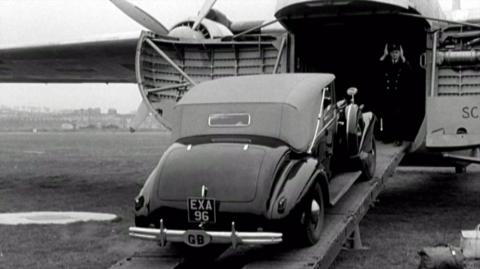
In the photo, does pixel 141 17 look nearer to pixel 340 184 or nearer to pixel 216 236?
pixel 340 184

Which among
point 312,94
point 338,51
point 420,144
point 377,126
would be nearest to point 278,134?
point 312,94

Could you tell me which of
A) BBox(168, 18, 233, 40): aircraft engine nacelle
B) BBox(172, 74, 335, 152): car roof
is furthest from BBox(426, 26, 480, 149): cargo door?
BBox(168, 18, 233, 40): aircraft engine nacelle

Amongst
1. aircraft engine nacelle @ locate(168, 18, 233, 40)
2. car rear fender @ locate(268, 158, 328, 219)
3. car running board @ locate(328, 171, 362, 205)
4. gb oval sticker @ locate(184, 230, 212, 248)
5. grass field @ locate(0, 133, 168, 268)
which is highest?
aircraft engine nacelle @ locate(168, 18, 233, 40)

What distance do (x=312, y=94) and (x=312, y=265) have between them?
2.14m

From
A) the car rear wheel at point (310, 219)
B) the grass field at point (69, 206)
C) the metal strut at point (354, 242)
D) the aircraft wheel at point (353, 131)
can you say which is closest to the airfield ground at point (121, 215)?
the grass field at point (69, 206)

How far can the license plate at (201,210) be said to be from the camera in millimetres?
6227

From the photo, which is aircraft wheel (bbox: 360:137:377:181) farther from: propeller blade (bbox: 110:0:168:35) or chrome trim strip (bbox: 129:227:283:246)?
propeller blade (bbox: 110:0:168:35)

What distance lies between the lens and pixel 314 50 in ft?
43.5

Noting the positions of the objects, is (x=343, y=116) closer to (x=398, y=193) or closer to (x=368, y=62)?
(x=368, y=62)

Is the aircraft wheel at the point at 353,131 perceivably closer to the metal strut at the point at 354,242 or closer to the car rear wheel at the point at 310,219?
the metal strut at the point at 354,242

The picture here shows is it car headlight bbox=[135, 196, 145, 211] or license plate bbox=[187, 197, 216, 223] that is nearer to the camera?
Result: license plate bbox=[187, 197, 216, 223]

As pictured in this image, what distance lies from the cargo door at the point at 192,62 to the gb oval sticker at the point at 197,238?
6.48 meters

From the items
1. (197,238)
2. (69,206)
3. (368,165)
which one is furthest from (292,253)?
(69,206)

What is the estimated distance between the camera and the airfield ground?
8.20 m
